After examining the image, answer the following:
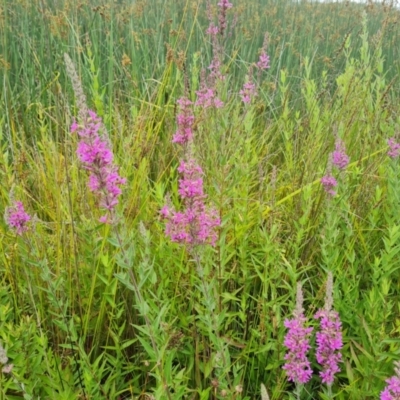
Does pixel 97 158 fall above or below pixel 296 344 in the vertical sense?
above

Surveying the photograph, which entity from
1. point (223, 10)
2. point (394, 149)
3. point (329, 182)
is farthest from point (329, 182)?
point (223, 10)

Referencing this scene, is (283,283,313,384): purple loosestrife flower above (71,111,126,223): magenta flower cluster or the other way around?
the other way around

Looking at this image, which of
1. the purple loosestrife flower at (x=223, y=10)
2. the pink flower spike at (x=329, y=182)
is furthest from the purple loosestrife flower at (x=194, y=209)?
the purple loosestrife flower at (x=223, y=10)

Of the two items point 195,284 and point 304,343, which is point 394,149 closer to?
point 195,284

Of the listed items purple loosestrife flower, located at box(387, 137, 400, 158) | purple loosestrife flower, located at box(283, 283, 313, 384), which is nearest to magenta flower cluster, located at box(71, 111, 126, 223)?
purple loosestrife flower, located at box(283, 283, 313, 384)

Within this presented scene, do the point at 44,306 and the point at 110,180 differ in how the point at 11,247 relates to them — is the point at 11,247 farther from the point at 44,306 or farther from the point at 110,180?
the point at 110,180

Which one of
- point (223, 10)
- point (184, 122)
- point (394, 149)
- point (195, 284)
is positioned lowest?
point (195, 284)

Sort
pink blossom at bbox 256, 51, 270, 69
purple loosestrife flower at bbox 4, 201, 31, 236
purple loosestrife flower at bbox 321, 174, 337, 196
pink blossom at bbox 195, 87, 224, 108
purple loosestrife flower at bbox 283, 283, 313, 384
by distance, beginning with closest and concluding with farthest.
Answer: purple loosestrife flower at bbox 283, 283, 313, 384, purple loosestrife flower at bbox 4, 201, 31, 236, purple loosestrife flower at bbox 321, 174, 337, 196, pink blossom at bbox 195, 87, 224, 108, pink blossom at bbox 256, 51, 270, 69

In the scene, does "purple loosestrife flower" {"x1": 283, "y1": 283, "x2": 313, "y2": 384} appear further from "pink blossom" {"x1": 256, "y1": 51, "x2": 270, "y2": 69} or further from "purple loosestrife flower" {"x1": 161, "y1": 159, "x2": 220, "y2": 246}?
"pink blossom" {"x1": 256, "y1": 51, "x2": 270, "y2": 69}

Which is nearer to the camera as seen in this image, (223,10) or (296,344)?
(296,344)

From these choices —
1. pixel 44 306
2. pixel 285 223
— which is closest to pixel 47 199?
pixel 44 306

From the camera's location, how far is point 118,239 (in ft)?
4.21

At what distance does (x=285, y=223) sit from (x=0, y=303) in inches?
60.4

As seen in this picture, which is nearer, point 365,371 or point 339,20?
point 365,371
